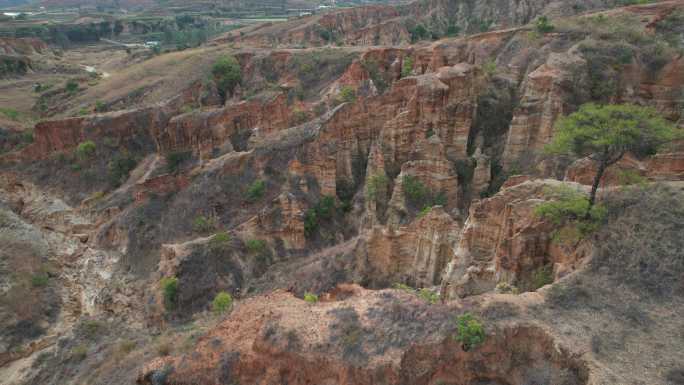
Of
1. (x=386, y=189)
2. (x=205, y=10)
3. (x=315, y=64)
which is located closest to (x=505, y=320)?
(x=386, y=189)

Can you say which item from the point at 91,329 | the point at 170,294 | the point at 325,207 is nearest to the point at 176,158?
the point at 325,207

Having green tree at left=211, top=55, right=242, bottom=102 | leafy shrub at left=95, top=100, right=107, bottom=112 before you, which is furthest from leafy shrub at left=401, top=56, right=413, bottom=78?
leafy shrub at left=95, top=100, right=107, bottom=112

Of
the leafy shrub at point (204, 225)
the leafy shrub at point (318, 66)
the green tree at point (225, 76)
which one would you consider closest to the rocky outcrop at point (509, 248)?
the leafy shrub at point (204, 225)

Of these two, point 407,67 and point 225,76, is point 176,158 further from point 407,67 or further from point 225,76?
point 407,67

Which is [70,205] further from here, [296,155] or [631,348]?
[631,348]

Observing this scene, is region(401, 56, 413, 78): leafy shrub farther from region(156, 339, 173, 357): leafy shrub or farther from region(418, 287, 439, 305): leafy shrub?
region(156, 339, 173, 357): leafy shrub
